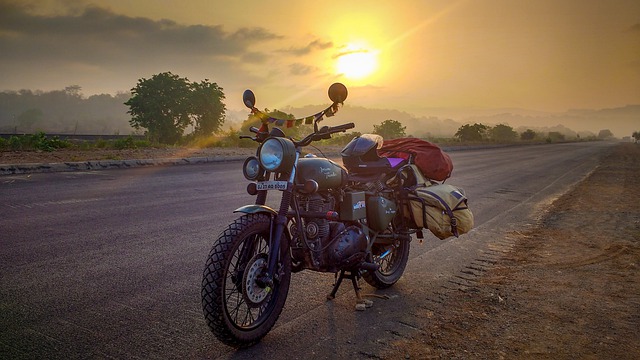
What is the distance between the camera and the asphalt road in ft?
10.5

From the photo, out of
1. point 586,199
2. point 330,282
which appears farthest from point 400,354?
point 586,199

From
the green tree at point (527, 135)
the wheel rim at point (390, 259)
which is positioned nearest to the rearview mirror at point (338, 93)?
the wheel rim at point (390, 259)

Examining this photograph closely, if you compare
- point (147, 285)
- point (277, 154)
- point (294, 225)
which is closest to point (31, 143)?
point (147, 285)

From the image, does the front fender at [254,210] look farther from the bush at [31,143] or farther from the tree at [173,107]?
the tree at [173,107]

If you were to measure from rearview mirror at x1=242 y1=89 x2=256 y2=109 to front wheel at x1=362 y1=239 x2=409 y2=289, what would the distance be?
1.96 m

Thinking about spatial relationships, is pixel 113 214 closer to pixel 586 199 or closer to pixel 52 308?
pixel 52 308

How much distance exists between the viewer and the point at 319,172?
12.0 ft

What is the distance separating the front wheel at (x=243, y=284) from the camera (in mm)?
3008

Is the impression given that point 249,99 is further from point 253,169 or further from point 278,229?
point 278,229

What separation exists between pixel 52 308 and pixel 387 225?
306 cm

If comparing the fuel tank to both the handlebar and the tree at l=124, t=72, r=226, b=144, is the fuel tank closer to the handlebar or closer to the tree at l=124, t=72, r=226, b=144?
the handlebar

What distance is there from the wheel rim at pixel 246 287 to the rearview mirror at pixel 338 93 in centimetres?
123

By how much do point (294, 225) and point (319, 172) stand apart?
49 cm

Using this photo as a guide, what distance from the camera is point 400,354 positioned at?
312 centimetres
